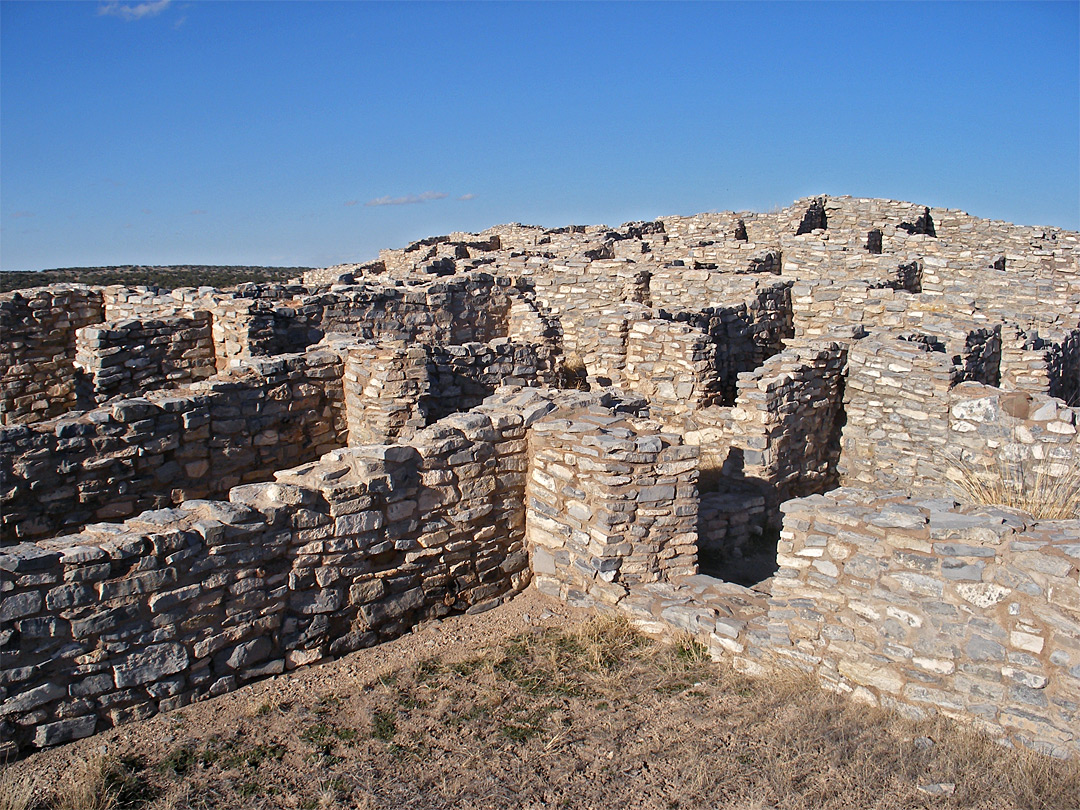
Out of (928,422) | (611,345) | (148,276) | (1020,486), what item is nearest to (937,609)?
(1020,486)

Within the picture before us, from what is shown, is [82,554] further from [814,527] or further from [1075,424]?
[1075,424]

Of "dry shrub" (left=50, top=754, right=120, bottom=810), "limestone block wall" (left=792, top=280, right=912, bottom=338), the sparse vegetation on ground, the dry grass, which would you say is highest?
"limestone block wall" (left=792, top=280, right=912, bottom=338)

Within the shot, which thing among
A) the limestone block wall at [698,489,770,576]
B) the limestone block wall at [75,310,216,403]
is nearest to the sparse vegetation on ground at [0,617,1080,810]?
the limestone block wall at [698,489,770,576]

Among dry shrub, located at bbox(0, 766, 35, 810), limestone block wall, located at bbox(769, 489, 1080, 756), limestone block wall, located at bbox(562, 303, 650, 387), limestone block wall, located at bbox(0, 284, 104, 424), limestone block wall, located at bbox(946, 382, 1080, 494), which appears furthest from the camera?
limestone block wall, located at bbox(0, 284, 104, 424)

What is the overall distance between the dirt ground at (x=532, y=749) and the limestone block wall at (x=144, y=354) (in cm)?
703

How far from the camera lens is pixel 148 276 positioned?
46.1 metres

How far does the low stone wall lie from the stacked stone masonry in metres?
0.02

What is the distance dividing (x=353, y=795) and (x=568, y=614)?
8.96ft

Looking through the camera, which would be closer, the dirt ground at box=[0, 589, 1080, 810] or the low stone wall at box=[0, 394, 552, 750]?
the dirt ground at box=[0, 589, 1080, 810]

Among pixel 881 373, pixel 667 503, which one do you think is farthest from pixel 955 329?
pixel 667 503

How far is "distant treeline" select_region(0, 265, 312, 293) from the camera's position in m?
40.3

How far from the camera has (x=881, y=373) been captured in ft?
34.0

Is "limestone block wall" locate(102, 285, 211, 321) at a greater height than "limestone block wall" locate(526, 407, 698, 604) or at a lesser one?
greater

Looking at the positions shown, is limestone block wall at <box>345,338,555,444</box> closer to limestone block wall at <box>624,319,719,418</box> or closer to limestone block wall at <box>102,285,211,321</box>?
limestone block wall at <box>624,319,719,418</box>
